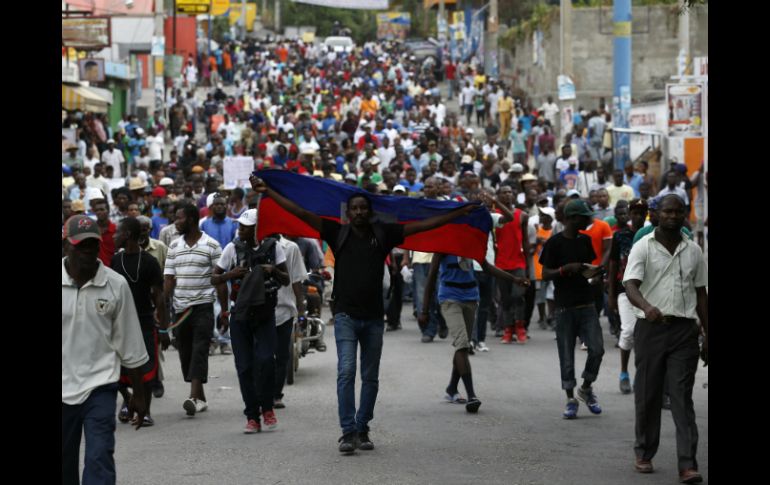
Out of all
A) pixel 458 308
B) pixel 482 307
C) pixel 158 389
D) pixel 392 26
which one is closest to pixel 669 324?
pixel 458 308

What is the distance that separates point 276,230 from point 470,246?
160cm

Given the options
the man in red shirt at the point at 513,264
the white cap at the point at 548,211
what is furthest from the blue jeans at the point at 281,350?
the white cap at the point at 548,211

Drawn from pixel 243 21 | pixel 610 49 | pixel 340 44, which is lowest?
pixel 610 49

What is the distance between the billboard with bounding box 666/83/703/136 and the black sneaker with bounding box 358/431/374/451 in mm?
13629

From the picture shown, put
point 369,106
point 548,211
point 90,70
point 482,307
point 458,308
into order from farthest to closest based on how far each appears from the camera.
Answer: point 369,106
point 90,70
point 548,211
point 482,307
point 458,308

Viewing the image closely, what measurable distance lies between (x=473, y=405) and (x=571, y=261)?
1456 millimetres

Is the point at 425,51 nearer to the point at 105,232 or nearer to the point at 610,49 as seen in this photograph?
the point at 610,49

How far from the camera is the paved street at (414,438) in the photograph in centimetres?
920

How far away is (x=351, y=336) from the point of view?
10070 millimetres

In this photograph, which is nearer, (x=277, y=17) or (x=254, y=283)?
(x=254, y=283)

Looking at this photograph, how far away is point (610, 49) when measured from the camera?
44156 millimetres

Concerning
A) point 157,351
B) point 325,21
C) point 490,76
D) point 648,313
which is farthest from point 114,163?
point 325,21

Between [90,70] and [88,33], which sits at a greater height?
[88,33]
